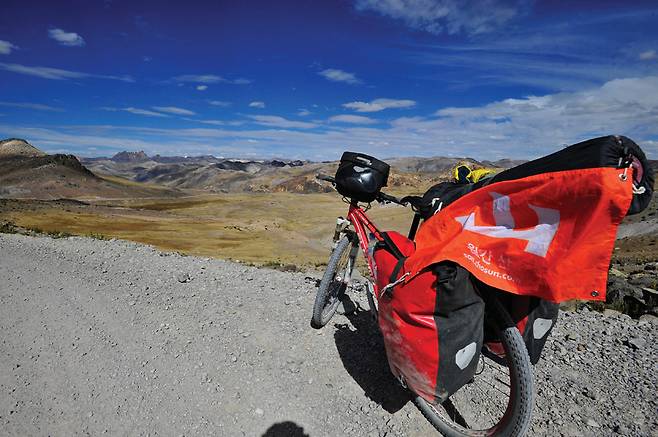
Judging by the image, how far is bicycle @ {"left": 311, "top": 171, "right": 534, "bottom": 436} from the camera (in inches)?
114

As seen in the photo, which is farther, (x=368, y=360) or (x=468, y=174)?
(x=368, y=360)

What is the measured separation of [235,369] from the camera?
14.6 feet

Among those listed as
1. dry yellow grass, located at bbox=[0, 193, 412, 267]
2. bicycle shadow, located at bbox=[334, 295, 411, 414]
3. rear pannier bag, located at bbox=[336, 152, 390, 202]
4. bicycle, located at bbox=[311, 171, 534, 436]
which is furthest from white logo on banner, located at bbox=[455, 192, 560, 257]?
dry yellow grass, located at bbox=[0, 193, 412, 267]

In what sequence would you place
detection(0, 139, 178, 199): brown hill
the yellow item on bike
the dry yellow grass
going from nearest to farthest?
the yellow item on bike → the dry yellow grass → detection(0, 139, 178, 199): brown hill

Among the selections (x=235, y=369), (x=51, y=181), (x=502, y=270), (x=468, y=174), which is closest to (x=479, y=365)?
(x=502, y=270)

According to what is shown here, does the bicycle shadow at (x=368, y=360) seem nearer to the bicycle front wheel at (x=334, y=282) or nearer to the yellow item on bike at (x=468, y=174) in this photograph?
the bicycle front wheel at (x=334, y=282)

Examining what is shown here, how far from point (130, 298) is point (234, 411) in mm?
3661

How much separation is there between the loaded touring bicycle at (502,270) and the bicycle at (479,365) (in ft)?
0.04

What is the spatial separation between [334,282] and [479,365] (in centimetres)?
231

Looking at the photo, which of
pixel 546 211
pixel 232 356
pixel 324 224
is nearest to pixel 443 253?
pixel 546 211

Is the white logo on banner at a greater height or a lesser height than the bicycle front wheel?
greater

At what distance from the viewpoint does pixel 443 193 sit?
12.6 feet

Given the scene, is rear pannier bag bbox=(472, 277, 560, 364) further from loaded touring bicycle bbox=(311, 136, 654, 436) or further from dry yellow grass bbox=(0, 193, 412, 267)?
dry yellow grass bbox=(0, 193, 412, 267)

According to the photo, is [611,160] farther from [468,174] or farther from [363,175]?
[363,175]
